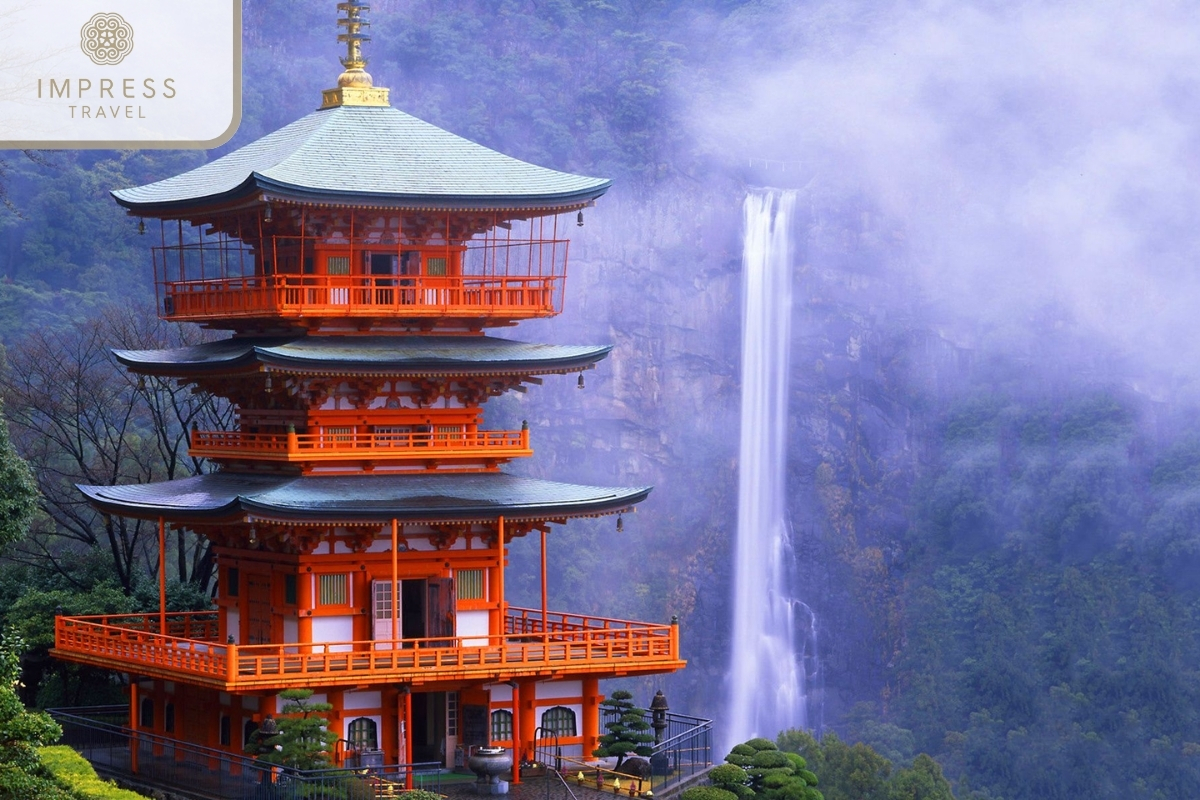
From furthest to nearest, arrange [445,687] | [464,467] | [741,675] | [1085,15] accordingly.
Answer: [1085,15] < [741,675] < [464,467] < [445,687]

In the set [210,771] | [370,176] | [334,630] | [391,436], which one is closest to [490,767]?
[334,630]

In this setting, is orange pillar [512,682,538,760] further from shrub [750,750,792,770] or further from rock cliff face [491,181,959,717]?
rock cliff face [491,181,959,717]

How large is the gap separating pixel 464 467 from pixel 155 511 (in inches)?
200

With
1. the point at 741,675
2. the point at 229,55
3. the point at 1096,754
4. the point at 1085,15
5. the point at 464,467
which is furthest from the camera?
the point at 1085,15

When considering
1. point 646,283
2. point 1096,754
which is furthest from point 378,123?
point 646,283

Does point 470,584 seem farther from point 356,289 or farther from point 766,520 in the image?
point 766,520

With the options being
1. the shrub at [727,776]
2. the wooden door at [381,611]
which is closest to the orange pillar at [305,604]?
the wooden door at [381,611]

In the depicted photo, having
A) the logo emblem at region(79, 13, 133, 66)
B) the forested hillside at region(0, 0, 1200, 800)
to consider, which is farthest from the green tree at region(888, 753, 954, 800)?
the logo emblem at region(79, 13, 133, 66)

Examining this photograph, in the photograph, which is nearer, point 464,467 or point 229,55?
point 229,55

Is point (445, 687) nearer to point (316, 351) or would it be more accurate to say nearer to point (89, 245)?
point (316, 351)

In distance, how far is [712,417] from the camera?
88.2m

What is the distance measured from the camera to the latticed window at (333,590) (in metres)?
29.7

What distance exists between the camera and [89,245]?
81312 mm

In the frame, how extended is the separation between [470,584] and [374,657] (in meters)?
3.09
